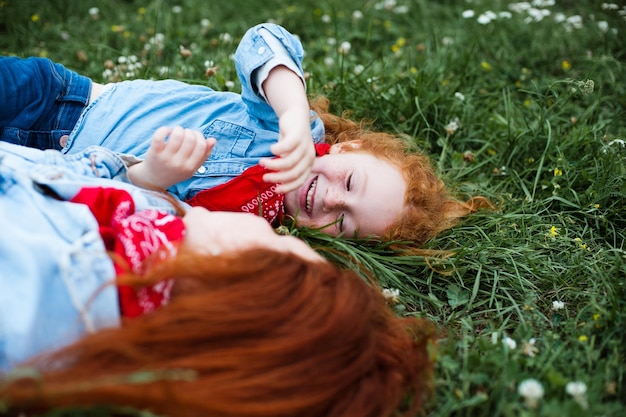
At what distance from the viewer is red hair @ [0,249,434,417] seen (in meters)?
1.15

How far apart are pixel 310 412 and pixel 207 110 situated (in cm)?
143

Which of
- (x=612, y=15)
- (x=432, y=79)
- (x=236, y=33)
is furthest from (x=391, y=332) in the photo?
(x=612, y=15)

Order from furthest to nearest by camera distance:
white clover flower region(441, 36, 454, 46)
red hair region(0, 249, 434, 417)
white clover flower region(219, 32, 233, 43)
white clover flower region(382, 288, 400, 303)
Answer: white clover flower region(441, 36, 454, 46) → white clover flower region(219, 32, 233, 43) → white clover flower region(382, 288, 400, 303) → red hair region(0, 249, 434, 417)

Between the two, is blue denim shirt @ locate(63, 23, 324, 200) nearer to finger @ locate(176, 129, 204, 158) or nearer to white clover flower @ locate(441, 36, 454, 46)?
finger @ locate(176, 129, 204, 158)

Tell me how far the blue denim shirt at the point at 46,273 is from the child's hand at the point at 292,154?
19.8 inches

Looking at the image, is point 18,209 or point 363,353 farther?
point 18,209

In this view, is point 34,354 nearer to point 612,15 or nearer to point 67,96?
point 67,96

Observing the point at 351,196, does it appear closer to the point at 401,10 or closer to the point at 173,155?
the point at 173,155

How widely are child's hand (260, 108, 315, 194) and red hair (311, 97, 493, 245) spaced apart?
59cm

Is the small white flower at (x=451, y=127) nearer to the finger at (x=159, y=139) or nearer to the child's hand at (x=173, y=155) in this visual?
the child's hand at (x=173, y=155)

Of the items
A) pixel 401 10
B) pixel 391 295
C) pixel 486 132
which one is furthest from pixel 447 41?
pixel 391 295

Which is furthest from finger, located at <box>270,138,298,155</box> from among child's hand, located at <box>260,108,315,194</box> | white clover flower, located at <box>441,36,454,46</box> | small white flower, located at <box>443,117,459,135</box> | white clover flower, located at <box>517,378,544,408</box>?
A: white clover flower, located at <box>441,36,454,46</box>

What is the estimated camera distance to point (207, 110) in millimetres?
2340

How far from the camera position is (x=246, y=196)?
214 centimetres
